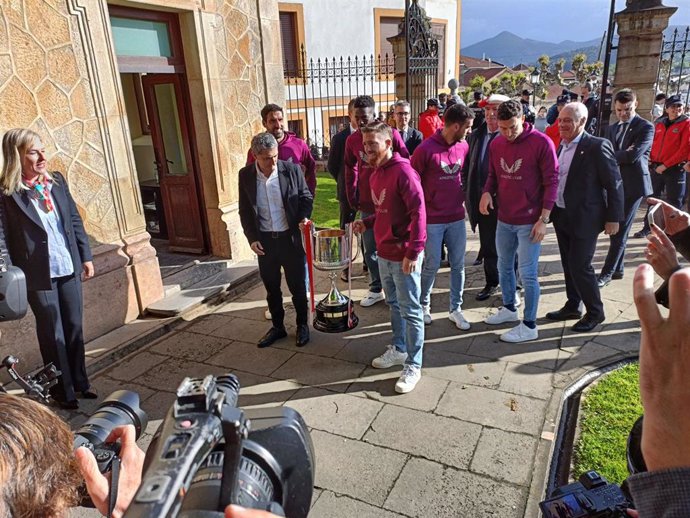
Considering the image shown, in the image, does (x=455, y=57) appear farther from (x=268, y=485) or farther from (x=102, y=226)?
(x=268, y=485)

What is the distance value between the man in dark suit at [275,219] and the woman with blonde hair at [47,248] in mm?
1380

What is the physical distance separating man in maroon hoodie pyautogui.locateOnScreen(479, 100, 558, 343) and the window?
48.6 feet

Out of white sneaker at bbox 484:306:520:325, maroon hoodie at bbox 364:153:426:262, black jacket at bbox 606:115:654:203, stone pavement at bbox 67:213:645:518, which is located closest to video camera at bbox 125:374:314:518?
stone pavement at bbox 67:213:645:518

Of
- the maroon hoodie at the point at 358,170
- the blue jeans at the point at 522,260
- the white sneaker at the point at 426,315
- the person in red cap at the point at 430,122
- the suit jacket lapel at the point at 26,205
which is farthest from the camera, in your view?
the person in red cap at the point at 430,122

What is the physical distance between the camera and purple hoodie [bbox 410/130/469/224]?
4.48 meters

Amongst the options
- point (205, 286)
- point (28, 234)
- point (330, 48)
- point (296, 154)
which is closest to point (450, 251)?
point (296, 154)

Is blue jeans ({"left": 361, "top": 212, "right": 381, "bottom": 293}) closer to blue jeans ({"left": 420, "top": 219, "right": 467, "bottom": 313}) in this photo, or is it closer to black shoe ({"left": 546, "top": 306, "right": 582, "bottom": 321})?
blue jeans ({"left": 420, "top": 219, "right": 467, "bottom": 313})

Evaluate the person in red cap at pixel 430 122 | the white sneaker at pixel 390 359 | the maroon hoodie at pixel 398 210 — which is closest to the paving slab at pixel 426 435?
the white sneaker at pixel 390 359

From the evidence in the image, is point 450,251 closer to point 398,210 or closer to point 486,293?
point 486,293

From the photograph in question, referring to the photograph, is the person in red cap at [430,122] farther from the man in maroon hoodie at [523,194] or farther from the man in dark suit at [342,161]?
the man in maroon hoodie at [523,194]

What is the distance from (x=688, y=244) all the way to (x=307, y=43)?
62.0 ft

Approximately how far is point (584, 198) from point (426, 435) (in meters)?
2.55

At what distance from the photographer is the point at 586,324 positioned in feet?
15.1

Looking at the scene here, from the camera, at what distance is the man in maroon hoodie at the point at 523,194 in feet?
13.6
